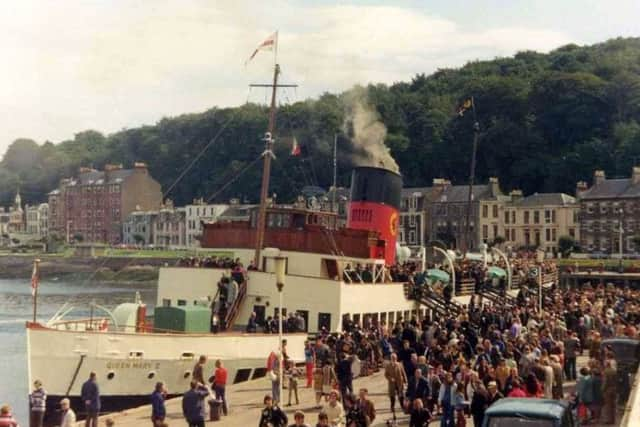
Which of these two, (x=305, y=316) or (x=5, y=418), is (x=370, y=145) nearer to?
(x=305, y=316)

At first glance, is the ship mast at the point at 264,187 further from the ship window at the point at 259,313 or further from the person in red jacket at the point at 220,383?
the person in red jacket at the point at 220,383

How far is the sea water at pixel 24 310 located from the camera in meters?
34.9

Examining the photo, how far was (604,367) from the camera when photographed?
18.3 meters

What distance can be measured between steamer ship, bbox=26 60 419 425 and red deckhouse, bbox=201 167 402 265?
1.4 inches

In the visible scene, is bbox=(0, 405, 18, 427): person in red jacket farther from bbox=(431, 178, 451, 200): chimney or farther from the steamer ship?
bbox=(431, 178, 451, 200): chimney

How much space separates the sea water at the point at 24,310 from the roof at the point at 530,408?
14.2m

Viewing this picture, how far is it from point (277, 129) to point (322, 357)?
14051 cm

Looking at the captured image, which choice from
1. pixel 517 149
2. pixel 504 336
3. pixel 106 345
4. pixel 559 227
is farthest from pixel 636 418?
pixel 517 149

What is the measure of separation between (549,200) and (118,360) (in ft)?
310

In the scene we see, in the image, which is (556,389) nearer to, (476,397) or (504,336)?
(476,397)

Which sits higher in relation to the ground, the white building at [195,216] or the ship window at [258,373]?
the white building at [195,216]

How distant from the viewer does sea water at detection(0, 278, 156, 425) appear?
34.9 meters

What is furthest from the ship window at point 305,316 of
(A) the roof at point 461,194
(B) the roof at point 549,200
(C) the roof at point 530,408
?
(A) the roof at point 461,194

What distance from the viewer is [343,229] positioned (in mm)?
32812
